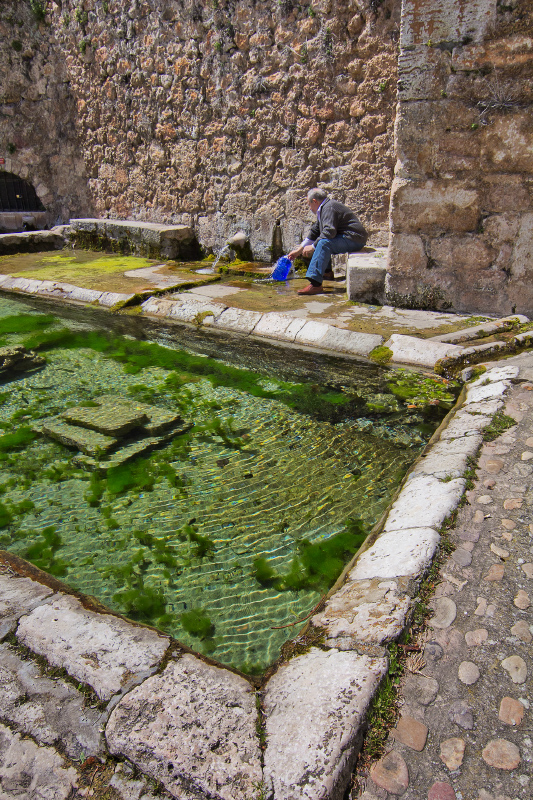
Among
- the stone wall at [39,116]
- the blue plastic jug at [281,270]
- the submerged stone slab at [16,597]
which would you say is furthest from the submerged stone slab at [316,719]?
the stone wall at [39,116]

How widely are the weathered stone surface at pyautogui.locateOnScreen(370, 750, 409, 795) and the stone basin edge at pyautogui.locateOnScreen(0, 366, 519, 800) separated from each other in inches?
2.2

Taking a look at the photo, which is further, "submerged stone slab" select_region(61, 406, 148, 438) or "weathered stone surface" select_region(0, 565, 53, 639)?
"submerged stone slab" select_region(61, 406, 148, 438)

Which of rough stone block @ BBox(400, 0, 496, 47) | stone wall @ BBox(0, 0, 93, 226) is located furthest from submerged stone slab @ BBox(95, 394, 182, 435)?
stone wall @ BBox(0, 0, 93, 226)

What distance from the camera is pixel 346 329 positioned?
394 centimetres

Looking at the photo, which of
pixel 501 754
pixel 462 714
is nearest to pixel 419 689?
pixel 462 714

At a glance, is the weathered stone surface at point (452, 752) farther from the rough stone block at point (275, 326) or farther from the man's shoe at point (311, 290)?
the man's shoe at point (311, 290)

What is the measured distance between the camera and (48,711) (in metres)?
1.31

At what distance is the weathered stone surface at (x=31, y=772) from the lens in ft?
3.81

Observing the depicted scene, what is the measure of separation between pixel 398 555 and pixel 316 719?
2.07ft

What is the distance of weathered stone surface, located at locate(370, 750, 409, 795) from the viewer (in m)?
1.10

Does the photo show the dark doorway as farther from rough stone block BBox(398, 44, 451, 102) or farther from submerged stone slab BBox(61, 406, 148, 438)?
submerged stone slab BBox(61, 406, 148, 438)

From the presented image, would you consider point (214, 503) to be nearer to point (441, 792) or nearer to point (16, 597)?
point (16, 597)

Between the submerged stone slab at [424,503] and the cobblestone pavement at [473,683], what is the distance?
0.24 feet

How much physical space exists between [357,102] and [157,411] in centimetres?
387
